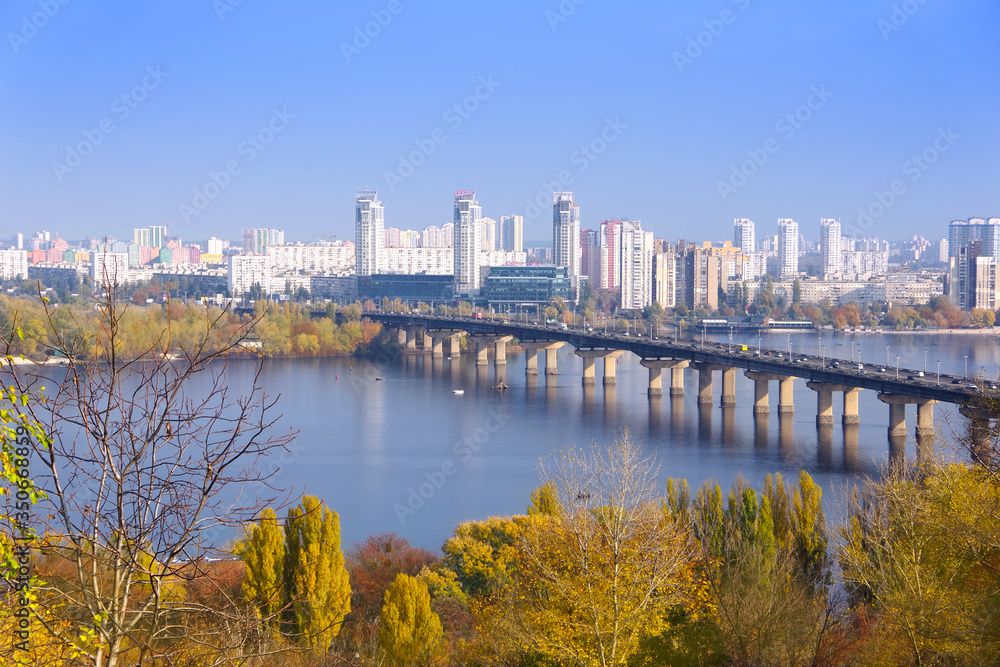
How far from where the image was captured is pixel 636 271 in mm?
47656

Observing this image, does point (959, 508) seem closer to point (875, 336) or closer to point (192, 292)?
point (875, 336)

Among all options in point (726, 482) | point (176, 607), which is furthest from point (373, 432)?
point (176, 607)

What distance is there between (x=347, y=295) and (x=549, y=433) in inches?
1377

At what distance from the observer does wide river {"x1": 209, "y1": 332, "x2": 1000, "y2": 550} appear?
965 cm

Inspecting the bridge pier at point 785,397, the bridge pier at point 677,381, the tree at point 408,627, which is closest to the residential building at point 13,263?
the bridge pier at point 677,381

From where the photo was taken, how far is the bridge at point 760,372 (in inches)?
514

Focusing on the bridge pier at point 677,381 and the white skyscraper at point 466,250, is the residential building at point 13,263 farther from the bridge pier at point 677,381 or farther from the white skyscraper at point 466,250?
the bridge pier at point 677,381

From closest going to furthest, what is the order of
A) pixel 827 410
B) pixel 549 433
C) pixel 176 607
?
pixel 176 607, pixel 549 433, pixel 827 410

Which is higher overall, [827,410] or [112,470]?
[112,470]

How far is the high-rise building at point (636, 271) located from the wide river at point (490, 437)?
24233mm

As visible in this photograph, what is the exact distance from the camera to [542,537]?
4.70 m

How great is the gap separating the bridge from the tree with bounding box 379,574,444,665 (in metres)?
3.12

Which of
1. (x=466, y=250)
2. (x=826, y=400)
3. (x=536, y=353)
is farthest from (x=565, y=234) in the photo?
(x=826, y=400)

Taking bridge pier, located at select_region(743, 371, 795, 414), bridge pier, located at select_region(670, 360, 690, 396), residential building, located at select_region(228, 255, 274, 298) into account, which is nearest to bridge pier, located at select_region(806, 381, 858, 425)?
bridge pier, located at select_region(743, 371, 795, 414)
